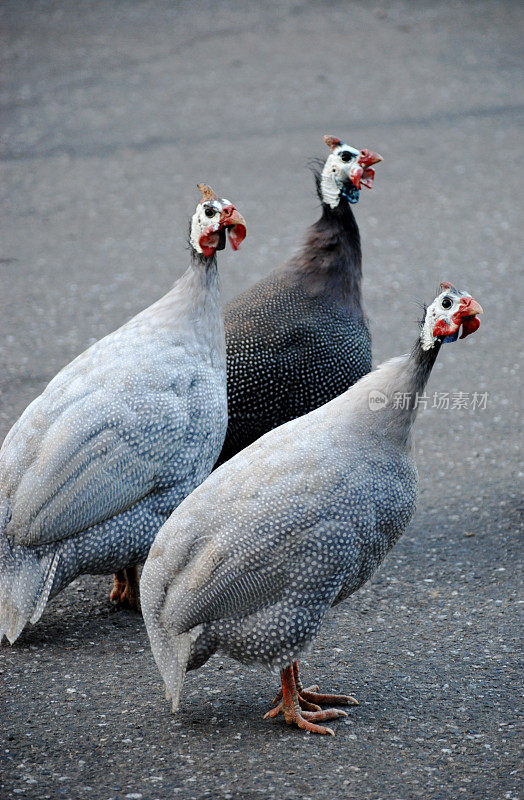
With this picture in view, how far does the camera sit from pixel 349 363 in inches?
159

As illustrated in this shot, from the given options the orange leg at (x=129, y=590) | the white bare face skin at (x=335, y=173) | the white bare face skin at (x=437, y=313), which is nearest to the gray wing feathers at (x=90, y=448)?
the orange leg at (x=129, y=590)

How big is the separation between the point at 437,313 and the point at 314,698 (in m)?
1.20

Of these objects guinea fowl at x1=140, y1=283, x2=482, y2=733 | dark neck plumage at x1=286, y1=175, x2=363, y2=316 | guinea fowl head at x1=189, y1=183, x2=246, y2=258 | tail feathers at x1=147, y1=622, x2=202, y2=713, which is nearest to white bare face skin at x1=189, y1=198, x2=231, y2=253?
guinea fowl head at x1=189, y1=183, x2=246, y2=258

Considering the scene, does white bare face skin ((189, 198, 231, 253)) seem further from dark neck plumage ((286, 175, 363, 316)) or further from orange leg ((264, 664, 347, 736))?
orange leg ((264, 664, 347, 736))

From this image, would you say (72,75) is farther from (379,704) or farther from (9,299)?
(379,704)

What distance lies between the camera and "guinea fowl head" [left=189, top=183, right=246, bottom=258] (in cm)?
346

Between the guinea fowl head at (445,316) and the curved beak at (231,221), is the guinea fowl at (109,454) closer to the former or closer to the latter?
the curved beak at (231,221)

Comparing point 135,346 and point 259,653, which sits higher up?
point 135,346

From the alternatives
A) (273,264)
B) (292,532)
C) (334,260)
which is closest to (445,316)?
(292,532)

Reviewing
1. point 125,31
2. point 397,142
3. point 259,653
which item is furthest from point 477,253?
point 125,31

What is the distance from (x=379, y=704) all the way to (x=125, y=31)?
9933 mm

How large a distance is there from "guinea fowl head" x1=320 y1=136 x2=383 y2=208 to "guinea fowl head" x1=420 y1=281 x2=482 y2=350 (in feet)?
4.24

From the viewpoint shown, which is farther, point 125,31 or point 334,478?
point 125,31

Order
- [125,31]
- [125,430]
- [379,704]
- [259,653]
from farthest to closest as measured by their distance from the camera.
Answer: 1. [125,31]
2. [125,430]
3. [379,704]
4. [259,653]
